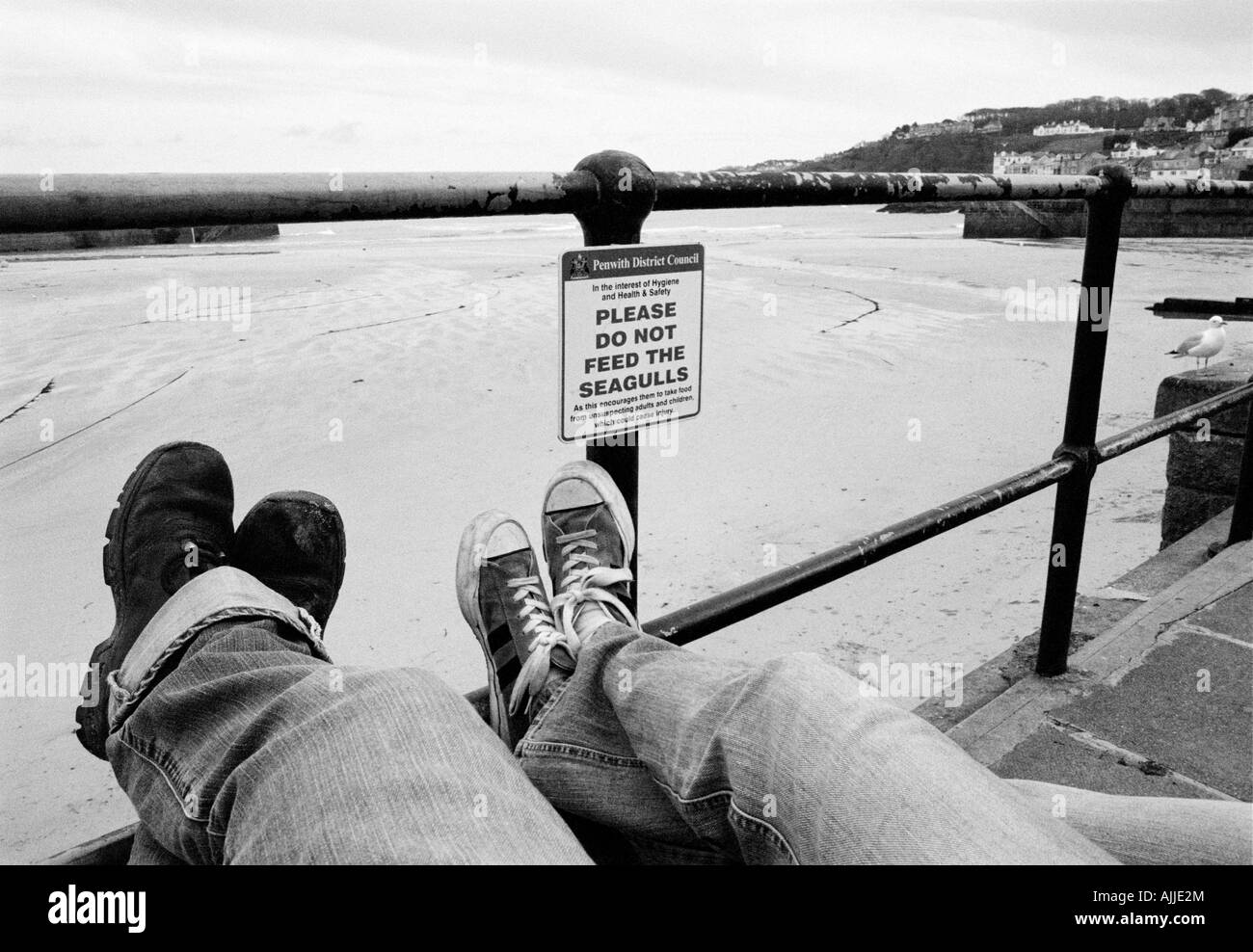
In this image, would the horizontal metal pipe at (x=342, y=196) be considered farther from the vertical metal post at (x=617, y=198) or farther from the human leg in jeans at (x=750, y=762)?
the human leg in jeans at (x=750, y=762)

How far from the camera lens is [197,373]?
599 cm


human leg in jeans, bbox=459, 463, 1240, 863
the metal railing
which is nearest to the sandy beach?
the metal railing

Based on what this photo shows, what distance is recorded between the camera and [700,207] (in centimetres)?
122

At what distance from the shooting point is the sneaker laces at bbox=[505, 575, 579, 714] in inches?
46.6

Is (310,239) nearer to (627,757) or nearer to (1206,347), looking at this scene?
(1206,347)

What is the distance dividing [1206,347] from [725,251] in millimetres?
10193

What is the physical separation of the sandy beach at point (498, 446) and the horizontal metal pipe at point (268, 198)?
6.84ft

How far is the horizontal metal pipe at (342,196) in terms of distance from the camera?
77 centimetres

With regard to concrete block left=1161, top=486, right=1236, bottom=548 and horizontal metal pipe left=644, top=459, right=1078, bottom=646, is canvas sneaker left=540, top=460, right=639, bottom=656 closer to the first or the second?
horizontal metal pipe left=644, top=459, right=1078, bottom=646
